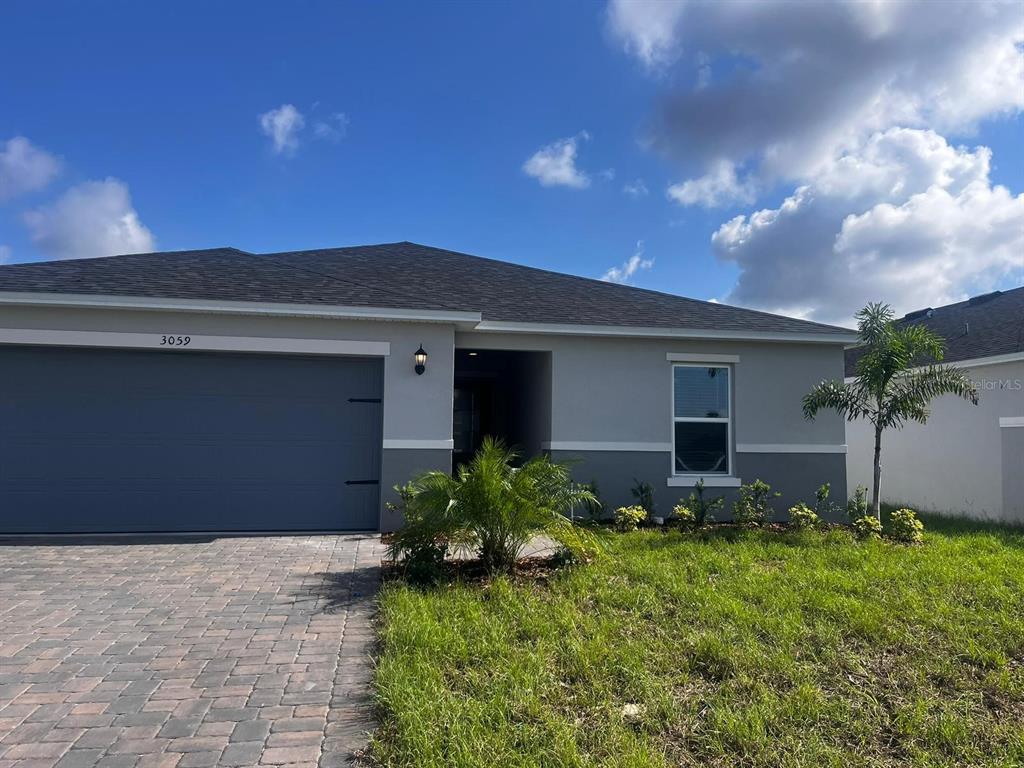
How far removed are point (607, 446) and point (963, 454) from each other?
7590 mm

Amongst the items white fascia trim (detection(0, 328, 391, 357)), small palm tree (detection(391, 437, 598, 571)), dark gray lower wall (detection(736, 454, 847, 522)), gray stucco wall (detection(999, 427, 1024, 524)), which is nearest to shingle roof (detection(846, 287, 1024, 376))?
gray stucco wall (detection(999, 427, 1024, 524))

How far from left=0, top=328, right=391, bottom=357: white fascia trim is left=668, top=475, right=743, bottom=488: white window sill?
16.8 ft

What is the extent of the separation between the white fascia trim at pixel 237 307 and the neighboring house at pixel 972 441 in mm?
9736

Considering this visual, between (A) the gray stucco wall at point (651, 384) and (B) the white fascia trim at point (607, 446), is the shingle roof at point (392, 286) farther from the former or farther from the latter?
(B) the white fascia trim at point (607, 446)

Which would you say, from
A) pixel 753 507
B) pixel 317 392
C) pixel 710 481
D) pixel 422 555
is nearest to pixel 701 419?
pixel 710 481

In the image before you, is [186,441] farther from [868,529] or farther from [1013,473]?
[1013,473]

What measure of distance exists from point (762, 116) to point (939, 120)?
95.7 inches

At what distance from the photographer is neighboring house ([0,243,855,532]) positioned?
812 centimetres

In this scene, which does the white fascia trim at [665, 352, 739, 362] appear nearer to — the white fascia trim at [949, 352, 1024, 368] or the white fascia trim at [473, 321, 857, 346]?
the white fascia trim at [473, 321, 857, 346]

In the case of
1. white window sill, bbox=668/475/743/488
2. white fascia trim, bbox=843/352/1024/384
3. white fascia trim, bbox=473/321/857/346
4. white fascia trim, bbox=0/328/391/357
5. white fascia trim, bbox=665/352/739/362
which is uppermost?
white fascia trim, bbox=473/321/857/346

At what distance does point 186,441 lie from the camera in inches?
330

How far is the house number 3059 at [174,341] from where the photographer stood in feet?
27.1

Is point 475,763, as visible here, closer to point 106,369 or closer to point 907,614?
point 907,614

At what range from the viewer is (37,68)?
9539mm
